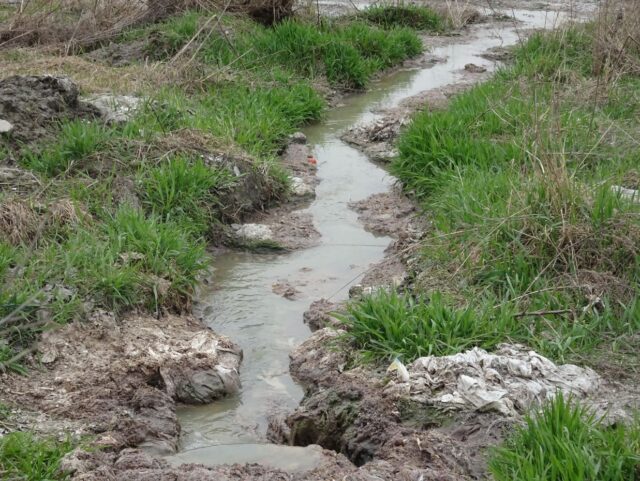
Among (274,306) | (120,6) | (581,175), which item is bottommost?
(274,306)

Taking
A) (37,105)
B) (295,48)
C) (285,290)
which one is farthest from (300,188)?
(295,48)

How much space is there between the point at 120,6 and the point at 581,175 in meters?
6.64

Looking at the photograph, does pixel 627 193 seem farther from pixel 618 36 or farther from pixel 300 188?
pixel 618 36

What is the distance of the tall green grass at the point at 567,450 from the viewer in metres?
3.24

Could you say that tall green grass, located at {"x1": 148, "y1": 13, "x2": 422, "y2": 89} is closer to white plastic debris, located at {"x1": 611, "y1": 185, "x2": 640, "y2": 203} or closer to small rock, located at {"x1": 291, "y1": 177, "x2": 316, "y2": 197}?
small rock, located at {"x1": 291, "y1": 177, "x2": 316, "y2": 197}

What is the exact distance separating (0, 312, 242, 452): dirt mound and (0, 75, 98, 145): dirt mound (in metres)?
2.32

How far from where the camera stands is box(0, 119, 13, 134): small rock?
21.2 feet

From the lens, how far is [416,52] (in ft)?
39.1

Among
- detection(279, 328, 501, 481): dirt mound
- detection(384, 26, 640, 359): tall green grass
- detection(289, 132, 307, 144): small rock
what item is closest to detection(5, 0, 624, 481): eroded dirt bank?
detection(279, 328, 501, 481): dirt mound

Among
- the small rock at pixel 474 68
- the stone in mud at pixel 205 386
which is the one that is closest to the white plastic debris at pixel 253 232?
the stone in mud at pixel 205 386

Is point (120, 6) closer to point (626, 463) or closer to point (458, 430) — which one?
point (458, 430)

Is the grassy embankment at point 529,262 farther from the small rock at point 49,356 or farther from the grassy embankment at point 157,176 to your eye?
the small rock at point 49,356

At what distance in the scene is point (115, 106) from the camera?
7164 millimetres

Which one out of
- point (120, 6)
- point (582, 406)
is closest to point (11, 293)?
point (582, 406)
